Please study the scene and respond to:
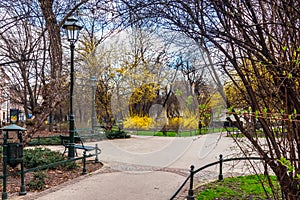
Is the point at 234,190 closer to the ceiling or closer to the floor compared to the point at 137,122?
closer to the floor

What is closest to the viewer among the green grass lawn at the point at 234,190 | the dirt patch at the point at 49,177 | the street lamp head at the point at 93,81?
the green grass lawn at the point at 234,190

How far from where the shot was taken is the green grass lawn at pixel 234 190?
524 cm

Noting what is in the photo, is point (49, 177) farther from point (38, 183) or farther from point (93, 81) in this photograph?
point (93, 81)

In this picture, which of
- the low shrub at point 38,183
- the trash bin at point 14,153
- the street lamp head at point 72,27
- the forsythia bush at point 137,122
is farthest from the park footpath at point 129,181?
the forsythia bush at point 137,122

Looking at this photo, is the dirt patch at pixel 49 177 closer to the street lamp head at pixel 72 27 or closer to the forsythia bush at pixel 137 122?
the street lamp head at pixel 72 27

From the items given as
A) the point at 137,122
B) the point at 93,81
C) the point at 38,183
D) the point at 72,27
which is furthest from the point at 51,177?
the point at 137,122

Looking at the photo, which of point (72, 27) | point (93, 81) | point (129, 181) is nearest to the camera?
point (129, 181)

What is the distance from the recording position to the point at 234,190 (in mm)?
5789

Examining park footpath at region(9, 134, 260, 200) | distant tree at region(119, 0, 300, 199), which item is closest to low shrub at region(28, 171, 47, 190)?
park footpath at region(9, 134, 260, 200)

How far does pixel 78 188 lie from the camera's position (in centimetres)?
597

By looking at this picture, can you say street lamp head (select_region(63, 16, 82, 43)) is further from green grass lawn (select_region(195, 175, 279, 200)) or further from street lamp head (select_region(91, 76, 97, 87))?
street lamp head (select_region(91, 76, 97, 87))

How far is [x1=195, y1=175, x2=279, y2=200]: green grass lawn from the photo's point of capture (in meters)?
5.24

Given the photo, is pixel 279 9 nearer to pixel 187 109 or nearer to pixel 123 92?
pixel 123 92

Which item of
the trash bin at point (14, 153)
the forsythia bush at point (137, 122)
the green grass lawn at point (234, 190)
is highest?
the forsythia bush at point (137, 122)
